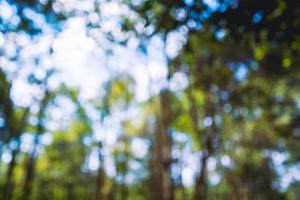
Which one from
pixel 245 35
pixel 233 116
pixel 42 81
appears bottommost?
pixel 245 35

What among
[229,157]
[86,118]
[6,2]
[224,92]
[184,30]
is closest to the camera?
[6,2]

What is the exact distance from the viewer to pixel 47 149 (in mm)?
19266

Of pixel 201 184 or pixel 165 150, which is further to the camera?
pixel 165 150

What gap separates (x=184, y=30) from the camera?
5996 millimetres

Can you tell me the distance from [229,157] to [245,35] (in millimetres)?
9344

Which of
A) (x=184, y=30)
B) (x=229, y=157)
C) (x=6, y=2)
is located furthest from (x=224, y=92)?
(x=6, y=2)

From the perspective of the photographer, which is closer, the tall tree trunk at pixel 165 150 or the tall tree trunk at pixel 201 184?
the tall tree trunk at pixel 165 150

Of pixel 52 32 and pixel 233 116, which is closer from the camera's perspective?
pixel 52 32

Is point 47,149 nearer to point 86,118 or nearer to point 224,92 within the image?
point 86,118

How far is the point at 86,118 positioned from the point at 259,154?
6961 millimetres

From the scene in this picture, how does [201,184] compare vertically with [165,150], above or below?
below

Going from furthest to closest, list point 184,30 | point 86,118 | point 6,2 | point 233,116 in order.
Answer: point 86,118 → point 233,116 → point 184,30 → point 6,2

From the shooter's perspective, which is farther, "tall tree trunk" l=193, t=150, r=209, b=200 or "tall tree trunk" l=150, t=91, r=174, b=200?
"tall tree trunk" l=193, t=150, r=209, b=200

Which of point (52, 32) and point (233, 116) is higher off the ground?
point (233, 116)
